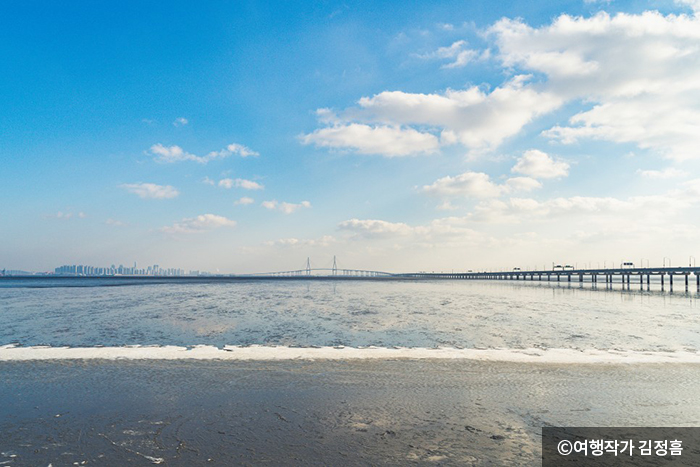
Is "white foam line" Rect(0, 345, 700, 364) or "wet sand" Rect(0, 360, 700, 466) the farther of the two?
"white foam line" Rect(0, 345, 700, 364)

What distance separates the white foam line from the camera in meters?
11.9

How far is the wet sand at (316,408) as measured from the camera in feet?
18.5

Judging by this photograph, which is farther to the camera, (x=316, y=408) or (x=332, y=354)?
(x=332, y=354)

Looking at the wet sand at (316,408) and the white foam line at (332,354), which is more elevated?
the wet sand at (316,408)

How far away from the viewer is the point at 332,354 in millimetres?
12445

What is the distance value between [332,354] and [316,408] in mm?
4957

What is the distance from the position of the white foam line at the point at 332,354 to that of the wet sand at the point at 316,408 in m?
0.70

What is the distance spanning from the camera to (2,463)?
5.22 m

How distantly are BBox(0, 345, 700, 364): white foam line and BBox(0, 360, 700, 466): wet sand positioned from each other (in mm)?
698

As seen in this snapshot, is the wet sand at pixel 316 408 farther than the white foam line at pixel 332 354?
No

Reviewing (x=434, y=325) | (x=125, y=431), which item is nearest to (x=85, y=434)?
(x=125, y=431)

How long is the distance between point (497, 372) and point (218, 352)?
8254 millimetres

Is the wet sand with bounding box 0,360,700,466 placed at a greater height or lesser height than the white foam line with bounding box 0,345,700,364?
greater

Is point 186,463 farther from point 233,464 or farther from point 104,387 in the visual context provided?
point 104,387
